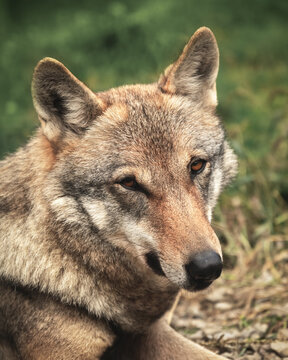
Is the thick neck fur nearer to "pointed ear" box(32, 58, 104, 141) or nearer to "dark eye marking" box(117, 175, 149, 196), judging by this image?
"pointed ear" box(32, 58, 104, 141)

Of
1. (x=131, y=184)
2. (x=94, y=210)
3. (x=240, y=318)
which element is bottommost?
(x=240, y=318)

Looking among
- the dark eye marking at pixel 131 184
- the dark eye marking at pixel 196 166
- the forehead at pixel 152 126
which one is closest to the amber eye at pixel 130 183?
the dark eye marking at pixel 131 184

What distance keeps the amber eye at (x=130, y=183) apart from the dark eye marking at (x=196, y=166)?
1.26 feet

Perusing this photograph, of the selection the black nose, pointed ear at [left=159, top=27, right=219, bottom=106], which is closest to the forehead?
pointed ear at [left=159, top=27, right=219, bottom=106]

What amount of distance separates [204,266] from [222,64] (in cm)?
795

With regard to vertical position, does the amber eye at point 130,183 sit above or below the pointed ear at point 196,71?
below

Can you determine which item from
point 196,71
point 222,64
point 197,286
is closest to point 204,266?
point 197,286

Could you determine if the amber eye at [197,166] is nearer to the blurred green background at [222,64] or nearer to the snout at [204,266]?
the snout at [204,266]

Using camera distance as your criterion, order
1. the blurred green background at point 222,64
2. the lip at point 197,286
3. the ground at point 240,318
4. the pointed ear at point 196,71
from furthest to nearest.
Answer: the blurred green background at point 222,64 → the ground at point 240,318 → the pointed ear at point 196,71 → the lip at point 197,286

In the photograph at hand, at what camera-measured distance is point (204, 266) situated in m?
2.98

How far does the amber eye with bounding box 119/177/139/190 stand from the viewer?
11.1 feet

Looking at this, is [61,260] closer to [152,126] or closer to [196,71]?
[152,126]

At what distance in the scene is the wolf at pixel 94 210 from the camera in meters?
3.38

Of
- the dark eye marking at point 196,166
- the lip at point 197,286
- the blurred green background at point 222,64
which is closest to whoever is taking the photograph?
the lip at point 197,286
